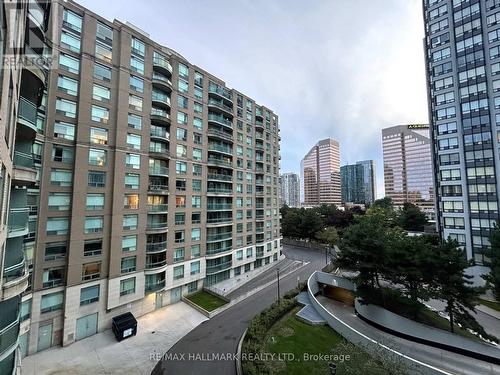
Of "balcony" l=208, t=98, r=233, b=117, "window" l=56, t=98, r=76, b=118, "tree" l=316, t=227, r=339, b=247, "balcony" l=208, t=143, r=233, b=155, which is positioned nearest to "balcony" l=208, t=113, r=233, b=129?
"balcony" l=208, t=98, r=233, b=117

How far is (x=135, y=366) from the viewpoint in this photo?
65.3 feet

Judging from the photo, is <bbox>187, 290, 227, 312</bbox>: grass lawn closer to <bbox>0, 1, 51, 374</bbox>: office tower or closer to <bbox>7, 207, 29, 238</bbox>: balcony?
<bbox>0, 1, 51, 374</bbox>: office tower

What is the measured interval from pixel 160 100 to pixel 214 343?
29.2m

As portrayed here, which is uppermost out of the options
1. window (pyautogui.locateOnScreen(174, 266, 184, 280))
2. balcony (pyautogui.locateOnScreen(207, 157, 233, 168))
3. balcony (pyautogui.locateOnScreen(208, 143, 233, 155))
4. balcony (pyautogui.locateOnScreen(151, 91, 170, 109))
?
balcony (pyautogui.locateOnScreen(151, 91, 170, 109))

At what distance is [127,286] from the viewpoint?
2612 centimetres

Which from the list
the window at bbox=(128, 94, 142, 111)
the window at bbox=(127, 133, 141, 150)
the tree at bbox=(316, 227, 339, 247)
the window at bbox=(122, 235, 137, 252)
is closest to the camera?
the window at bbox=(122, 235, 137, 252)

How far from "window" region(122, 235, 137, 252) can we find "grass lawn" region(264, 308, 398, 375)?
702 inches

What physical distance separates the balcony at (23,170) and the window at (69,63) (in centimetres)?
1539

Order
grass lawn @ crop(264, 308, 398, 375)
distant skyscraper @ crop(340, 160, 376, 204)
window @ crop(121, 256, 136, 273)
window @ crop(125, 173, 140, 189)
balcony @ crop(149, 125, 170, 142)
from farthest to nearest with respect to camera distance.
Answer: distant skyscraper @ crop(340, 160, 376, 204), balcony @ crop(149, 125, 170, 142), window @ crop(125, 173, 140, 189), window @ crop(121, 256, 136, 273), grass lawn @ crop(264, 308, 398, 375)

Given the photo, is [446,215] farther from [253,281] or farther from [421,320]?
[253,281]

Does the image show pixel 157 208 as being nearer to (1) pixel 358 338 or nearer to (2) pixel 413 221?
(1) pixel 358 338

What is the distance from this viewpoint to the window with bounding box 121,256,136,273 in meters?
26.0

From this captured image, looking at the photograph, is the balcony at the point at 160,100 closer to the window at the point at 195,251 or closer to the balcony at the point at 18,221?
the window at the point at 195,251

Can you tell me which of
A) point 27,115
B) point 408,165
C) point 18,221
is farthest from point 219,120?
point 408,165
